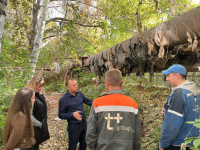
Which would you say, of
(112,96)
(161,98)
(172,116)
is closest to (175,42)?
(172,116)

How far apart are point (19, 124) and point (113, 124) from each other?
112 centimetres

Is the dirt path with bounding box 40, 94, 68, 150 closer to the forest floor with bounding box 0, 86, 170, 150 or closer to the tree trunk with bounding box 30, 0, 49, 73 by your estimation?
the forest floor with bounding box 0, 86, 170, 150

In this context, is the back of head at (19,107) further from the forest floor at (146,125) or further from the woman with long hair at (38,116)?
the forest floor at (146,125)

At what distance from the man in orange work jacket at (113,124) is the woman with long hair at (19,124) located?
0.82 m

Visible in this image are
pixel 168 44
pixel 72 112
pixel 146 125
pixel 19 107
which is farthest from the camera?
pixel 146 125

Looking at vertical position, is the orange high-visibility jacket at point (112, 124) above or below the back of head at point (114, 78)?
below

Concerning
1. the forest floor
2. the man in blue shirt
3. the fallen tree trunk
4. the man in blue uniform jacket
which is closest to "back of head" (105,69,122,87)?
the man in blue uniform jacket

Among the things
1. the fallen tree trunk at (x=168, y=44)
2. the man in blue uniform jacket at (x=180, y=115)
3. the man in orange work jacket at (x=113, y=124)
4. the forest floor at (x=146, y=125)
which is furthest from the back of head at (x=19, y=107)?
the forest floor at (x=146, y=125)

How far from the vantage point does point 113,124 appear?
5.27ft

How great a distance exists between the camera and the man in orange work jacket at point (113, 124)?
5.23ft

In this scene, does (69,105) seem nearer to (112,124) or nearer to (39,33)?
(112,124)

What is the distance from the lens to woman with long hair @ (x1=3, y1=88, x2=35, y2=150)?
172 cm

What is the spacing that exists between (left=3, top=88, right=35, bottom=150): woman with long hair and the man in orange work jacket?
0.82 meters

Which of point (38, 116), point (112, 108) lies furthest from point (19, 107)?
point (112, 108)
